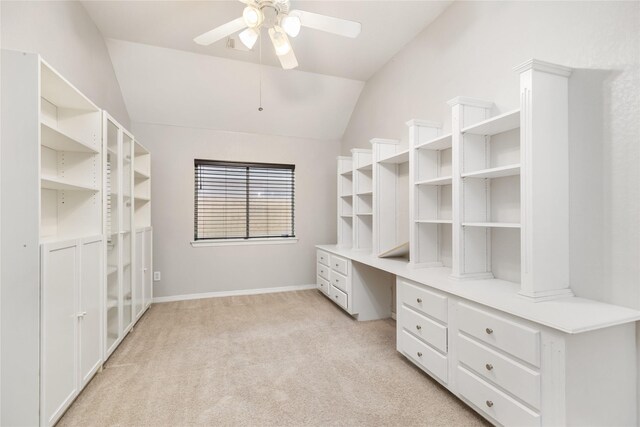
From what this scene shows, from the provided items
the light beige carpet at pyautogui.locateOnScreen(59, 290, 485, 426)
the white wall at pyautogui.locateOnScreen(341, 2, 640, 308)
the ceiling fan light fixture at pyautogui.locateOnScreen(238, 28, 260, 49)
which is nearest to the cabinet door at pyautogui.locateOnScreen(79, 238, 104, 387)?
the light beige carpet at pyautogui.locateOnScreen(59, 290, 485, 426)

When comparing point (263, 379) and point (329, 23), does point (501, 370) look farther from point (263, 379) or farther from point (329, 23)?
point (329, 23)

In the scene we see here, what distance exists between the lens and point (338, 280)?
11.8 ft

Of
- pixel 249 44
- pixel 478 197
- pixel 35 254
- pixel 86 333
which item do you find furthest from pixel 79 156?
pixel 478 197

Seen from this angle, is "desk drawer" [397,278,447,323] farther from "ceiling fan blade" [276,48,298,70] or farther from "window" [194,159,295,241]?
"window" [194,159,295,241]

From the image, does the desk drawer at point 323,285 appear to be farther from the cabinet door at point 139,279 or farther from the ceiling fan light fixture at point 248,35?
the ceiling fan light fixture at point 248,35

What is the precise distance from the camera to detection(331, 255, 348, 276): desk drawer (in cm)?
343

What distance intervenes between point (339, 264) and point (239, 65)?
8.68ft

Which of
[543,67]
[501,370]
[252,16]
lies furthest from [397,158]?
[501,370]

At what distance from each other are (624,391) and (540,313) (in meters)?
0.54

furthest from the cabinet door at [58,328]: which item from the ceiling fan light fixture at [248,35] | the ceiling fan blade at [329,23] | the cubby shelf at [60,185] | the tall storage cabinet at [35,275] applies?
the ceiling fan blade at [329,23]

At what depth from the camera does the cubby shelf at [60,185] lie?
1662mm

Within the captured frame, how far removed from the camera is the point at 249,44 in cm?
222

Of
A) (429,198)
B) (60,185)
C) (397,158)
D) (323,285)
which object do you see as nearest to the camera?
(60,185)

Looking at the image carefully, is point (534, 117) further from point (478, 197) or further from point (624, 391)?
point (624, 391)
